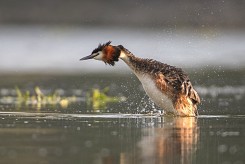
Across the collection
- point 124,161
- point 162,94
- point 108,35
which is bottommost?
point 124,161

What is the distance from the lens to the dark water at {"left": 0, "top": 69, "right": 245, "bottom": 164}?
9.71 m

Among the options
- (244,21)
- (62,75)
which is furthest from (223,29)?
(62,75)

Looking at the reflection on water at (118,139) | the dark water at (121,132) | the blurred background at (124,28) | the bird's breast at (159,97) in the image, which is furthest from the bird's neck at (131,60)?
the blurred background at (124,28)

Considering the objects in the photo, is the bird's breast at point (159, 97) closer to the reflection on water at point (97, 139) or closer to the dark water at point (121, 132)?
the dark water at point (121, 132)

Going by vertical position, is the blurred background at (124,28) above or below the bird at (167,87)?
above

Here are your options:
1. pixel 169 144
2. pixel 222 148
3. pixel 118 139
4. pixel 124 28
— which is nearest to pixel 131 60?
pixel 118 139

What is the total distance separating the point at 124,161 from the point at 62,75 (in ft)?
42.4

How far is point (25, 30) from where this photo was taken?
35.2 meters

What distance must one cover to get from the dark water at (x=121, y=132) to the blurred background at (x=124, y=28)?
1049 centimetres

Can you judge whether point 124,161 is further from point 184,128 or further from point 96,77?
point 96,77

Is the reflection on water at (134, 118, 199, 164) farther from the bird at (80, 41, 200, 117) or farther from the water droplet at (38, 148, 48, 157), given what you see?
the bird at (80, 41, 200, 117)

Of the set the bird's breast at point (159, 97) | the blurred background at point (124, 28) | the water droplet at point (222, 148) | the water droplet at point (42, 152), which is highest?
the blurred background at point (124, 28)

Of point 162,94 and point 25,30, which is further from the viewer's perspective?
point 25,30

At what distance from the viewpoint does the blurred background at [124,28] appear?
28.5 meters
